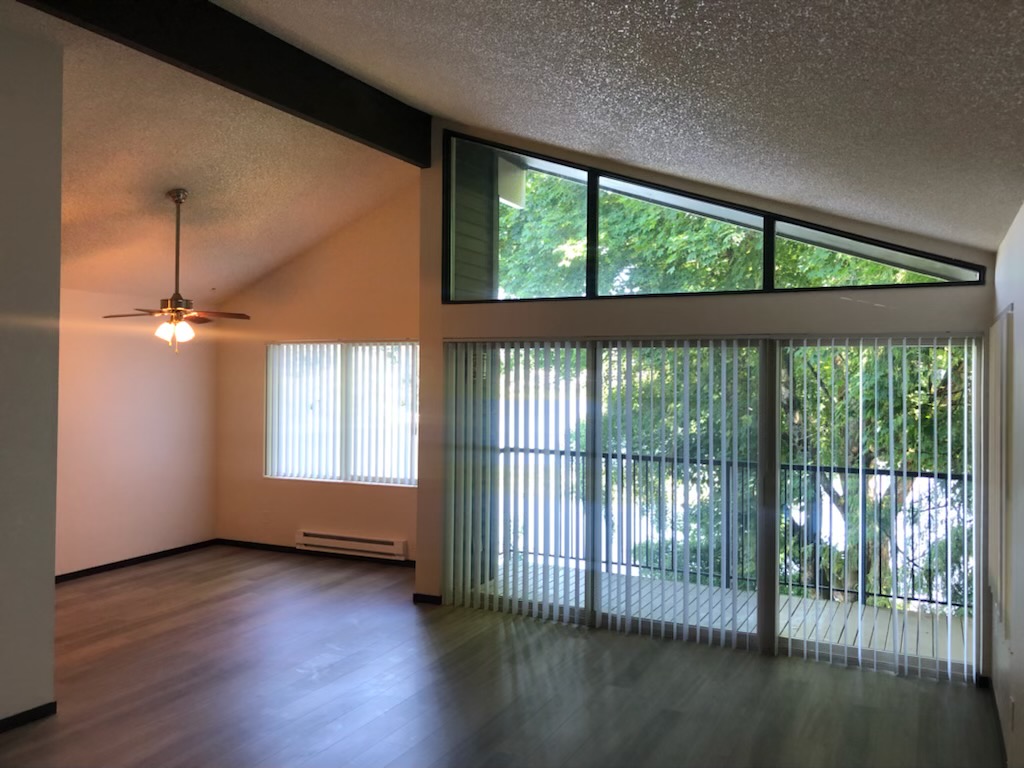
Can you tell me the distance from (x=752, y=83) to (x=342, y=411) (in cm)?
534

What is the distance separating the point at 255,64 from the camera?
4238 millimetres

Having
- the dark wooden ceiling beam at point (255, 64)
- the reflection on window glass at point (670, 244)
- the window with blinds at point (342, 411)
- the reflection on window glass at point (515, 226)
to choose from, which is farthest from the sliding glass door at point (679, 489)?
the window with blinds at point (342, 411)

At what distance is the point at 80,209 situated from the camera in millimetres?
5219

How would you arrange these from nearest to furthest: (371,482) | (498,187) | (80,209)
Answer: (80,209) < (498,187) < (371,482)

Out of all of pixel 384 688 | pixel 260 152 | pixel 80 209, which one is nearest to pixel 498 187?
pixel 260 152

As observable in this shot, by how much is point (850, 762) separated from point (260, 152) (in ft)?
16.3

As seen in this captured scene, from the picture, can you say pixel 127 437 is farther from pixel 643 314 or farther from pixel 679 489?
pixel 679 489

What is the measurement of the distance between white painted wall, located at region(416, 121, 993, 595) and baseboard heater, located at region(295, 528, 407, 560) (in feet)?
3.89

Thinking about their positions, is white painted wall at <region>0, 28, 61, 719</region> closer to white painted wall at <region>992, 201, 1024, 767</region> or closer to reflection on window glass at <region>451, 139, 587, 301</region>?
reflection on window glass at <region>451, 139, 587, 301</region>

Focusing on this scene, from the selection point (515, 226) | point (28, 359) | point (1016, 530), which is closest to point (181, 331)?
point (28, 359)

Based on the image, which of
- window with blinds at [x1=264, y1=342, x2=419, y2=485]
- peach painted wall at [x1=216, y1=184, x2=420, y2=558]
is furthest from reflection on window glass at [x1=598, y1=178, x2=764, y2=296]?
window with blinds at [x1=264, y1=342, x2=419, y2=485]

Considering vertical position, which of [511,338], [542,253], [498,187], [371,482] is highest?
[498,187]

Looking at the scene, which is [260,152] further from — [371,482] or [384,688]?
[384,688]

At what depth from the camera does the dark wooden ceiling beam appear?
139 inches
